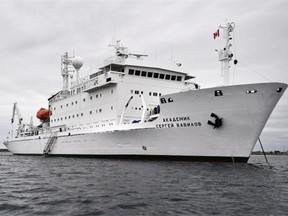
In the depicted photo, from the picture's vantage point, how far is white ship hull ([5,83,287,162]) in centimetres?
1708

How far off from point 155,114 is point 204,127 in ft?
13.6

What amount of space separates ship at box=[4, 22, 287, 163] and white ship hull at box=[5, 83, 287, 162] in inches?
2.1

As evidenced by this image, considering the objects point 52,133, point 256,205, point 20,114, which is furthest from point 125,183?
point 20,114

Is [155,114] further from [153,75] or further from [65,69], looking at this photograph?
[65,69]

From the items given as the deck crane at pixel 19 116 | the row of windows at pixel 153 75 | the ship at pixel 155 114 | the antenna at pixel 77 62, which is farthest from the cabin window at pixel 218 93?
the deck crane at pixel 19 116

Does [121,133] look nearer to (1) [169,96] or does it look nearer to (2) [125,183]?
(1) [169,96]

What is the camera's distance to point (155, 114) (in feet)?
69.2

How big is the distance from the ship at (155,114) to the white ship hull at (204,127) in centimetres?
5

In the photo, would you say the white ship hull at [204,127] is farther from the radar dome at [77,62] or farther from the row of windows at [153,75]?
the radar dome at [77,62]

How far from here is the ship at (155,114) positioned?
1734 centimetres

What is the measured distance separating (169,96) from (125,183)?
908cm

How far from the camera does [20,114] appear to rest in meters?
45.0

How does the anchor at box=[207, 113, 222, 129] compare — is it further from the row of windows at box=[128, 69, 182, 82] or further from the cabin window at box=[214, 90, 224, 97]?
the row of windows at box=[128, 69, 182, 82]

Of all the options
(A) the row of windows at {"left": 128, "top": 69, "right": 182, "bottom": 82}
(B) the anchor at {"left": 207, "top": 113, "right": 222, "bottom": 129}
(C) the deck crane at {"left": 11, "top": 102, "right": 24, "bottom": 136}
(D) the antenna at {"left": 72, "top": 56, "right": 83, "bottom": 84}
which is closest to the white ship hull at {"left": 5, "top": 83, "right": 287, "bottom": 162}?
(B) the anchor at {"left": 207, "top": 113, "right": 222, "bottom": 129}
